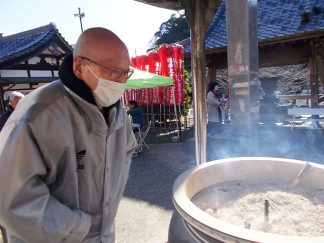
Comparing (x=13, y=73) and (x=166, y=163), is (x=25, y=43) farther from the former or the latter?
(x=166, y=163)

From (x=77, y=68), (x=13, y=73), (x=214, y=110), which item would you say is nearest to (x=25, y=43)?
(x=13, y=73)

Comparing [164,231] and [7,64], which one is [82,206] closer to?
[164,231]

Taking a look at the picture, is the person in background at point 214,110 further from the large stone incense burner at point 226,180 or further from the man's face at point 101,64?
the man's face at point 101,64

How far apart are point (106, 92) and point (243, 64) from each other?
5.83 meters

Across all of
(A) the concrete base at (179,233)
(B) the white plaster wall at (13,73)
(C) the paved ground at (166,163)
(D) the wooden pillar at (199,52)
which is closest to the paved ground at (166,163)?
(C) the paved ground at (166,163)

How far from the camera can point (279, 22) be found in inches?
377

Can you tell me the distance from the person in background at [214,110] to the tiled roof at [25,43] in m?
7.85

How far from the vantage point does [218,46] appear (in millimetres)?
9703

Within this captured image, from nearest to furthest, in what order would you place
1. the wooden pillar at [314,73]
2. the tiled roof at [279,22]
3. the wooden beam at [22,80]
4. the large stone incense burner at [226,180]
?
1. the large stone incense burner at [226,180]
2. the tiled roof at [279,22]
3. the wooden pillar at [314,73]
4. the wooden beam at [22,80]

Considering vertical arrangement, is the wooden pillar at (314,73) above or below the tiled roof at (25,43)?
below

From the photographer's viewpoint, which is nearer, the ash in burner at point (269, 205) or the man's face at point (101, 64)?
the man's face at point (101, 64)

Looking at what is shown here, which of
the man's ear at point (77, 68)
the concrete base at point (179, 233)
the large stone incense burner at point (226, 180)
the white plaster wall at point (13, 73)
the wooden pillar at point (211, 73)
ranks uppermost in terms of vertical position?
the white plaster wall at point (13, 73)

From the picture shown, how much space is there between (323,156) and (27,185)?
676 centimetres

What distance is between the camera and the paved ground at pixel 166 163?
4.12 metres
